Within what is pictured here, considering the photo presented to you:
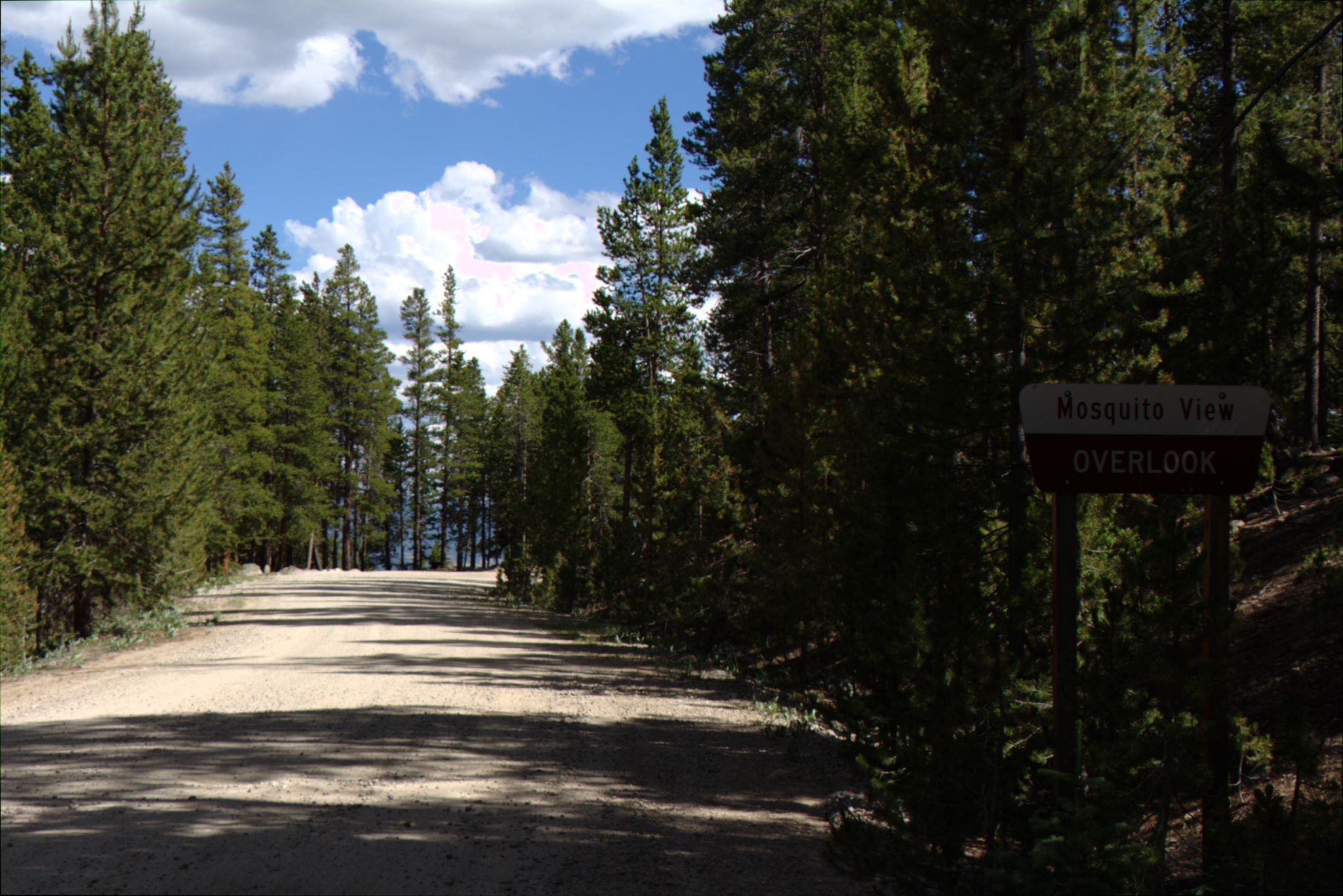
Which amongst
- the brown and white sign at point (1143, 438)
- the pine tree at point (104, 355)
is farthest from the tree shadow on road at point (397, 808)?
the pine tree at point (104, 355)

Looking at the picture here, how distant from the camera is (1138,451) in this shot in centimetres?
482

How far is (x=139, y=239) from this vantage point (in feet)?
62.3

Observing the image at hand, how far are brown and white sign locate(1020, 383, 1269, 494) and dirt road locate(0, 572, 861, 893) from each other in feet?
9.29

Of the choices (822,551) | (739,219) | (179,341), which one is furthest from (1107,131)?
(179,341)

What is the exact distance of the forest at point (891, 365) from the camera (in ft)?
16.3

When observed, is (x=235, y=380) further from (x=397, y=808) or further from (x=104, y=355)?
(x=397, y=808)

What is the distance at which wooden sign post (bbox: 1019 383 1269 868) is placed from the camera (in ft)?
15.6

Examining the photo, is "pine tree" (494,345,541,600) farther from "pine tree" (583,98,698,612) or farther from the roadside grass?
the roadside grass

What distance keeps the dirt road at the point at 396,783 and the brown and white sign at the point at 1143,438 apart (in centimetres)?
283

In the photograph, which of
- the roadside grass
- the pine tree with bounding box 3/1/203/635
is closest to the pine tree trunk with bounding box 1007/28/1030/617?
the roadside grass

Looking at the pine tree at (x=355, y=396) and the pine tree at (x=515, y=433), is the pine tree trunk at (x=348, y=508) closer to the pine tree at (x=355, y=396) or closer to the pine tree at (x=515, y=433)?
the pine tree at (x=355, y=396)

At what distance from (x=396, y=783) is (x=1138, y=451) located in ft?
20.2

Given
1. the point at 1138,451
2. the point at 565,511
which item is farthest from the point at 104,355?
the point at 1138,451

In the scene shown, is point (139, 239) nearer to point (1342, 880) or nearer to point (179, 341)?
point (179, 341)
